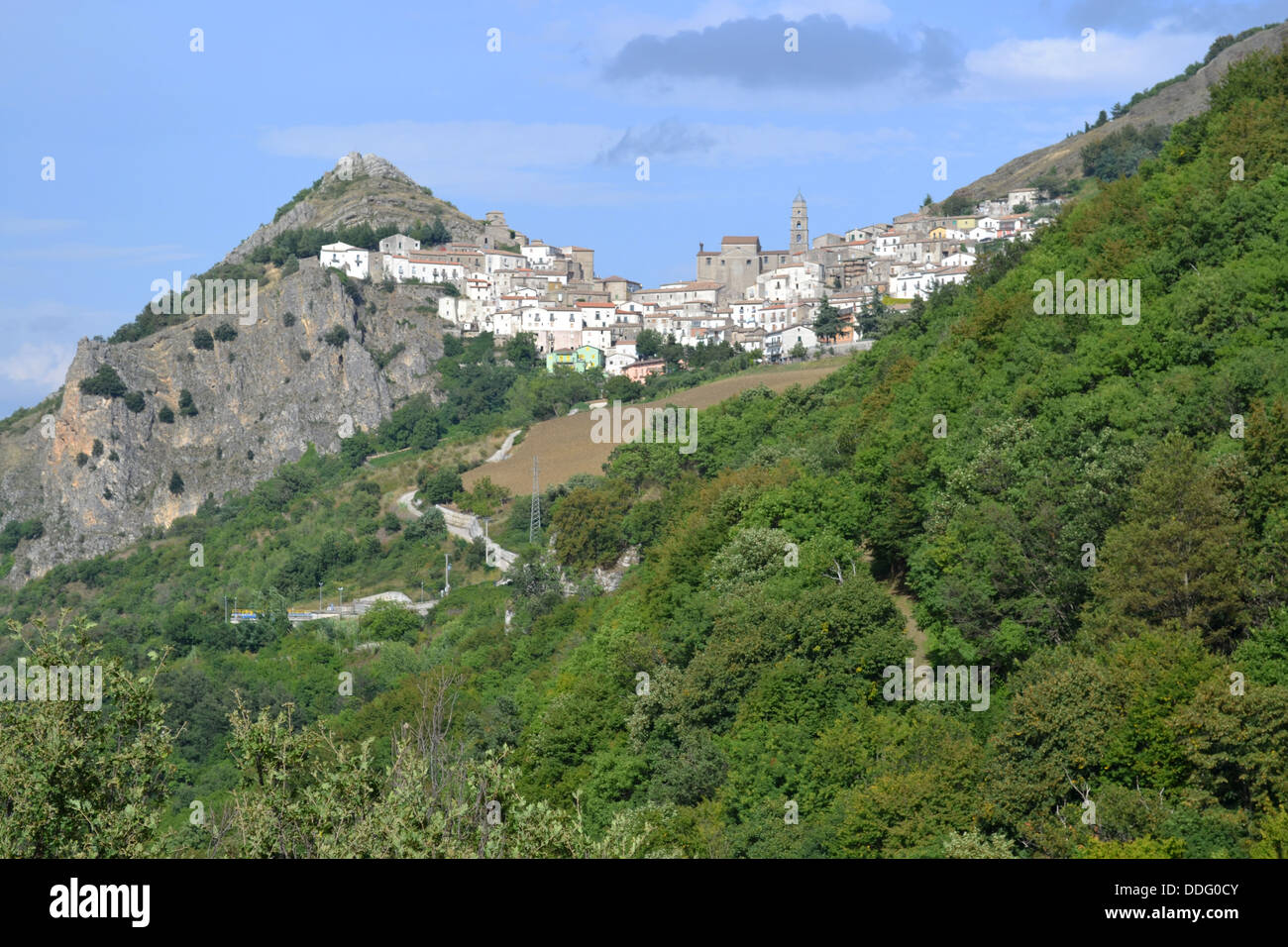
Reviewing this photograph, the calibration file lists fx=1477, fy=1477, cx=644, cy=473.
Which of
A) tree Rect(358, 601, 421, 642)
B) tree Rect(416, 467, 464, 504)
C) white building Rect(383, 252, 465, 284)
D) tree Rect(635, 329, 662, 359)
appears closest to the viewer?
tree Rect(358, 601, 421, 642)

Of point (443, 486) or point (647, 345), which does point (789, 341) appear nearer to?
point (647, 345)

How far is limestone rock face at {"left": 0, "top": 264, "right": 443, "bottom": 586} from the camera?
12950 cm

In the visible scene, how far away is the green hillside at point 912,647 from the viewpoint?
16.6m

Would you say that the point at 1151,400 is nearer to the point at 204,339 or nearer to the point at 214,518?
the point at 214,518

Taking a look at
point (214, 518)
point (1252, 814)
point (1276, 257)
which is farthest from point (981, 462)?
point (214, 518)

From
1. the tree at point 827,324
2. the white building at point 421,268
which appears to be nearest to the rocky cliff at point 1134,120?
the tree at point 827,324

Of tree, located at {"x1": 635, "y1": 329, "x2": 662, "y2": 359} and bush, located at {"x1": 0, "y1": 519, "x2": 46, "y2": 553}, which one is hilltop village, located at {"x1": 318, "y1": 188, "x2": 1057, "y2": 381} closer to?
tree, located at {"x1": 635, "y1": 329, "x2": 662, "y2": 359}

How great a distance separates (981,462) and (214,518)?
3796 inches

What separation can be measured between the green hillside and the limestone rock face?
6540 centimetres

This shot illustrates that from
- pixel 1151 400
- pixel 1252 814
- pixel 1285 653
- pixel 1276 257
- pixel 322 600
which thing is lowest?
pixel 322 600

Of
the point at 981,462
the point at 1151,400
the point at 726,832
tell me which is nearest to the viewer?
the point at 726,832

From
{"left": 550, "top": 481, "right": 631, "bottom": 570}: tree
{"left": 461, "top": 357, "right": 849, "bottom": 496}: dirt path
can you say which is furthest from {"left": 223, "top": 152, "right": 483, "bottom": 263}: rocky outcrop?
{"left": 550, "top": 481, "right": 631, "bottom": 570}: tree

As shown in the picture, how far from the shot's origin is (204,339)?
139 meters

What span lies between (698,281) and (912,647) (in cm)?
11556
